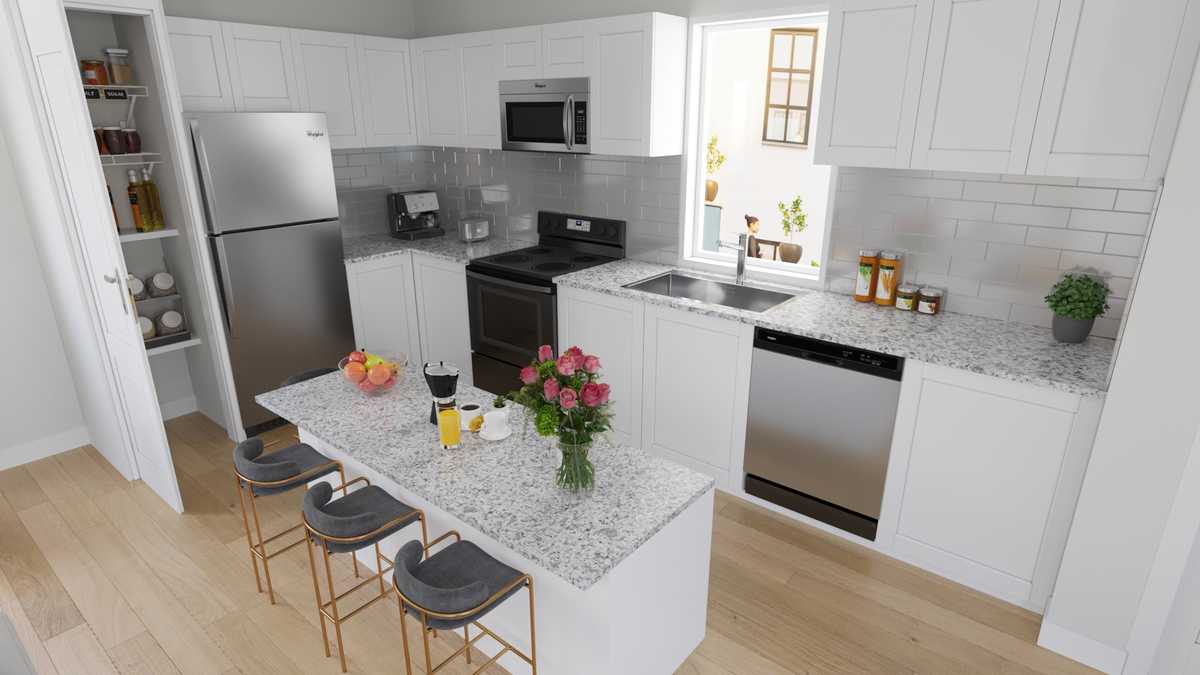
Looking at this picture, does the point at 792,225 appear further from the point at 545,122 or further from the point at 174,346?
the point at 174,346

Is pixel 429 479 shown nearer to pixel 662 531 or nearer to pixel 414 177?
pixel 662 531

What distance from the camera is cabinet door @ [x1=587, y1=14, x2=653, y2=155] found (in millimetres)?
3344

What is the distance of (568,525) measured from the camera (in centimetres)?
175

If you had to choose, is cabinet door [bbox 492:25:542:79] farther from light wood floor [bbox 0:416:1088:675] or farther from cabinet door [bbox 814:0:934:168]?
light wood floor [bbox 0:416:1088:675]

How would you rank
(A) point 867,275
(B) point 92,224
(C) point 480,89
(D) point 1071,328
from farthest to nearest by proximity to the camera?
(C) point 480,89, (A) point 867,275, (B) point 92,224, (D) point 1071,328

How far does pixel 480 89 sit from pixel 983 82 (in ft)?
9.12

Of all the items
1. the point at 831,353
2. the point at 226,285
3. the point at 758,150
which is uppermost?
the point at 758,150

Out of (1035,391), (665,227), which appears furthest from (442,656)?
(665,227)

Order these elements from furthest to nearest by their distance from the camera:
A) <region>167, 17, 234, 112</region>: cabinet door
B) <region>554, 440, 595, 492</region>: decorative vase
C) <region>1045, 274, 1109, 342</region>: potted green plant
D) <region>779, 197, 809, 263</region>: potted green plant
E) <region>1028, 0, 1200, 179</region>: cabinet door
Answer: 1. <region>779, 197, 809, 263</region>: potted green plant
2. <region>167, 17, 234, 112</region>: cabinet door
3. <region>1045, 274, 1109, 342</region>: potted green plant
4. <region>1028, 0, 1200, 179</region>: cabinet door
5. <region>554, 440, 595, 492</region>: decorative vase

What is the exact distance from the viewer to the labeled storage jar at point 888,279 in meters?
3.06

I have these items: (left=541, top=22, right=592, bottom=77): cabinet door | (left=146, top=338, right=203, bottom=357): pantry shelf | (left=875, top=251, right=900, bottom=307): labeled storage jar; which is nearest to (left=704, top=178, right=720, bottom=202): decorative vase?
(left=541, top=22, right=592, bottom=77): cabinet door

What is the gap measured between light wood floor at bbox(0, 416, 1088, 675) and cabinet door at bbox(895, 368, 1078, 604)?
160 millimetres

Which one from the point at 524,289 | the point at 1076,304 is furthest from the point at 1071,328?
the point at 524,289

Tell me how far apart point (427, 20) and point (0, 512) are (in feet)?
12.9
